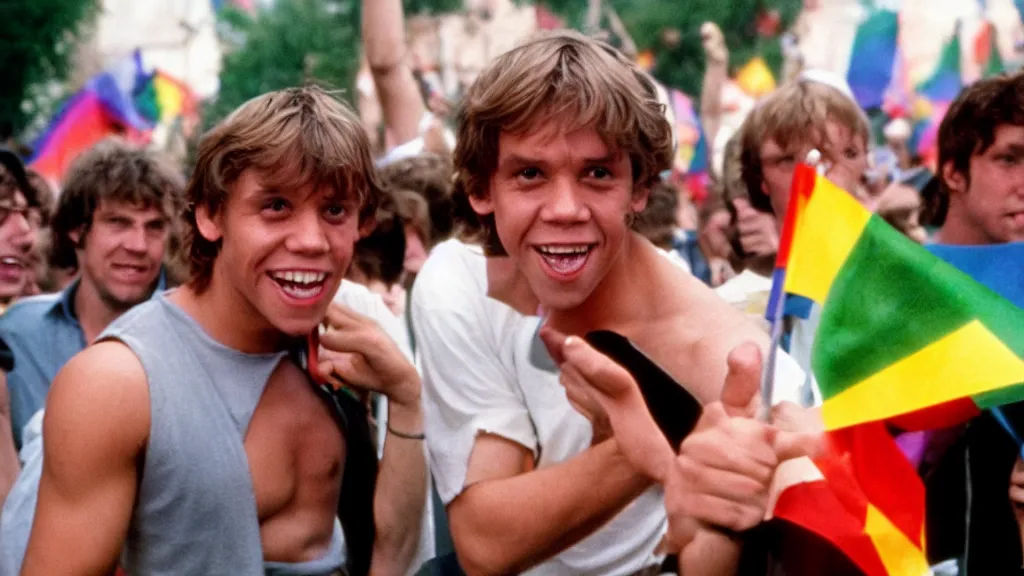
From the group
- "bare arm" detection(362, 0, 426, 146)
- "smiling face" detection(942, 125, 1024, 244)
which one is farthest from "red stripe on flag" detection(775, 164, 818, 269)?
"bare arm" detection(362, 0, 426, 146)

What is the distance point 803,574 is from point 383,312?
246cm

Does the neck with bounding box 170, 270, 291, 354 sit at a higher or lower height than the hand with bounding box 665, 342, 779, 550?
lower

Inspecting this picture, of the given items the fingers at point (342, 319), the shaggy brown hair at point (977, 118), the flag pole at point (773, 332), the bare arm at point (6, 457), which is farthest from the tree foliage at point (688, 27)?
the flag pole at point (773, 332)

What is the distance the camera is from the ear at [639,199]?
132 inches

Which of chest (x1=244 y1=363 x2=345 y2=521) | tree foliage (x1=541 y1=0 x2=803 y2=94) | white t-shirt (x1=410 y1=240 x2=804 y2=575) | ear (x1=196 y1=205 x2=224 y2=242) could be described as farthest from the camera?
tree foliage (x1=541 y1=0 x2=803 y2=94)

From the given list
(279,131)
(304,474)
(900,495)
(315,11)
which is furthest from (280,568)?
(315,11)

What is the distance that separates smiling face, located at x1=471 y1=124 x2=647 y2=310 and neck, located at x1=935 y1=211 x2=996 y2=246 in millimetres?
1462

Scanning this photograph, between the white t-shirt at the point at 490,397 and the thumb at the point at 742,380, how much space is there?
83cm

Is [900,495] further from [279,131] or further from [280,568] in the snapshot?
[279,131]

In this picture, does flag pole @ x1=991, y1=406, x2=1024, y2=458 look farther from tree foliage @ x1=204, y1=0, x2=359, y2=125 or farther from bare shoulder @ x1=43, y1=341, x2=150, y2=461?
tree foliage @ x1=204, y1=0, x2=359, y2=125

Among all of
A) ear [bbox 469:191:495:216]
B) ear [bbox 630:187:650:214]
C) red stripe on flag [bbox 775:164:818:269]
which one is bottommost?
ear [bbox 469:191:495:216]

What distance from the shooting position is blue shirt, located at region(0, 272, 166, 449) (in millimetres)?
4922

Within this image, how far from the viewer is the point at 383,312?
5082mm

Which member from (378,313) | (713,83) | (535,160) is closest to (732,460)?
(535,160)
